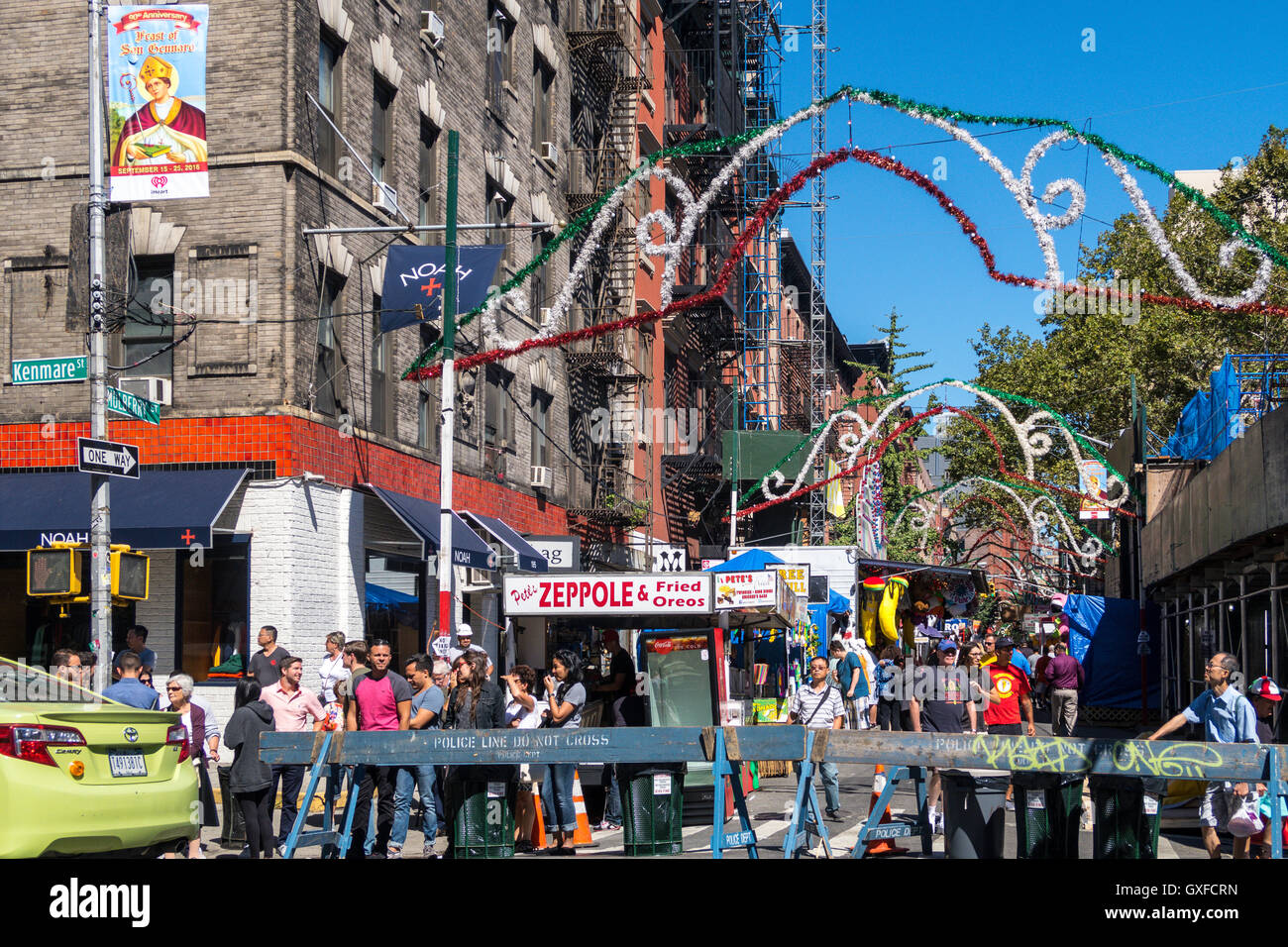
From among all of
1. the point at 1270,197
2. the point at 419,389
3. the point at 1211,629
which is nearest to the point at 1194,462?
the point at 1211,629

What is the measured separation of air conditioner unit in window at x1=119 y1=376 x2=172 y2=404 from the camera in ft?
64.5

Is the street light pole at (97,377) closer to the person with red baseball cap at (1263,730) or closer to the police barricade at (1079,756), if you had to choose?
the police barricade at (1079,756)

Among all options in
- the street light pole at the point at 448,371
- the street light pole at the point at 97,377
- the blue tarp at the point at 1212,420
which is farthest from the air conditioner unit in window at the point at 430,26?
the blue tarp at the point at 1212,420

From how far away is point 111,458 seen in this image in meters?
14.7

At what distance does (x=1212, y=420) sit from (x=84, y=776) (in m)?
25.0

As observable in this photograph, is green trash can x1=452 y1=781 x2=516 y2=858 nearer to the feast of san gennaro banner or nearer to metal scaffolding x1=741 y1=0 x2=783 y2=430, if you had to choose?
the feast of san gennaro banner

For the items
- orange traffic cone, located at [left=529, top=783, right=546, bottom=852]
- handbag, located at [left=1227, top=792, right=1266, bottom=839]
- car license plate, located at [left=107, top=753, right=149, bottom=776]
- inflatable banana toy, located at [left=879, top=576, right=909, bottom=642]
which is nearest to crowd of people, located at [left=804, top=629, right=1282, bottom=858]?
handbag, located at [left=1227, top=792, right=1266, bottom=839]

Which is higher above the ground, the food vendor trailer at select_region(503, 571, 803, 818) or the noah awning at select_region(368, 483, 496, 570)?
the noah awning at select_region(368, 483, 496, 570)

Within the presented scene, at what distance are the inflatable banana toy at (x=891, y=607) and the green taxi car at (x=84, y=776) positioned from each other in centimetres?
2589

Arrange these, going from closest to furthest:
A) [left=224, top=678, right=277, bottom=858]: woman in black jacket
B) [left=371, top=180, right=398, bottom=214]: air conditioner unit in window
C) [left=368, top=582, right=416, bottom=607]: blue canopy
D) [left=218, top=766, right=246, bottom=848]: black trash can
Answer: [left=224, top=678, right=277, bottom=858]: woman in black jacket → [left=218, top=766, right=246, bottom=848]: black trash can → [left=368, top=582, right=416, bottom=607]: blue canopy → [left=371, top=180, right=398, bottom=214]: air conditioner unit in window

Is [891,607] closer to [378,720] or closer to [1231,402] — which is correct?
[1231,402]

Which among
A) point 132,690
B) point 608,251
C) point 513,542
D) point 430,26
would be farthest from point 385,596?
point 608,251

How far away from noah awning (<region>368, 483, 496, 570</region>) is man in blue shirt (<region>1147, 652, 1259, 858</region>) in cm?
1204
